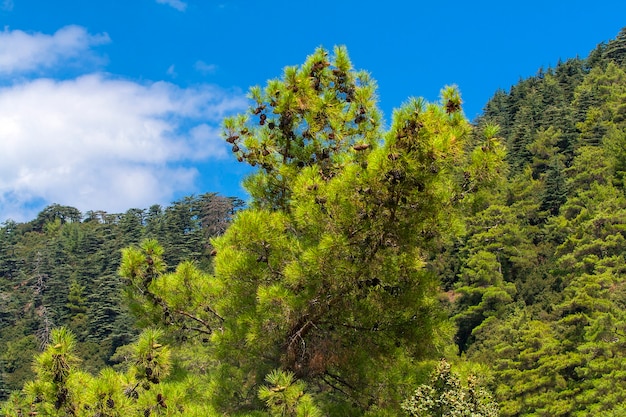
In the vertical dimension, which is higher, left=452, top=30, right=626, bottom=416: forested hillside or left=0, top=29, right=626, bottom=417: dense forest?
left=452, top=30, right=626, bottom=416: forested hillside

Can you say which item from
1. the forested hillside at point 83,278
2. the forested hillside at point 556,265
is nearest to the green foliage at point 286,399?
the forested hillside at point 556,265

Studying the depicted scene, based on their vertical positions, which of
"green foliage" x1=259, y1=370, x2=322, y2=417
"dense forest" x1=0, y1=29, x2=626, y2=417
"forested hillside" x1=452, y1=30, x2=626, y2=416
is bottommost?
"green foliage" x1=259, y1=370, x2=322, y2=417

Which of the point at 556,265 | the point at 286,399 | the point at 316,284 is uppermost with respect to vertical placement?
the point at 556,265

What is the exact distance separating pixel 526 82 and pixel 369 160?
223 ft

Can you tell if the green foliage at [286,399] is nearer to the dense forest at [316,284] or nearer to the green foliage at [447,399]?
the dense forest at [316,284]

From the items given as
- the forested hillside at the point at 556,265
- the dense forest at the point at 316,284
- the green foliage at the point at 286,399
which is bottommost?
the green foliage at the point at 286,399

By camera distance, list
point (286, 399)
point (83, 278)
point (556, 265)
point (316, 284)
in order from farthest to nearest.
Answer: point (83, 278), point (556, 265), point (316, 284), point (286, 399)

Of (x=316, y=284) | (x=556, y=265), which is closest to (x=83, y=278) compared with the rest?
(x=556, y=265)

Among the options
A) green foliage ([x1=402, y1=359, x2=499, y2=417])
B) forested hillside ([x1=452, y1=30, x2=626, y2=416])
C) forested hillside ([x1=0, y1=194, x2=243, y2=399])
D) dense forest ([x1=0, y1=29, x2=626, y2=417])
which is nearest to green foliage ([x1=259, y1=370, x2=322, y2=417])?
dense forest ([x1=0, y1=29, x2=626, y2=417])

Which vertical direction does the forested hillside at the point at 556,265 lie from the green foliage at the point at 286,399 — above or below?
above

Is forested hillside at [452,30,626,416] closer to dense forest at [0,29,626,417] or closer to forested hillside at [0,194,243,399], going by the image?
dense forest at [0,29,626,417]

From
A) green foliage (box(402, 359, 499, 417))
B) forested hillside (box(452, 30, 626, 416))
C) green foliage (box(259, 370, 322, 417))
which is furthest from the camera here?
forested hillside (box(452, 30, 626, 416))

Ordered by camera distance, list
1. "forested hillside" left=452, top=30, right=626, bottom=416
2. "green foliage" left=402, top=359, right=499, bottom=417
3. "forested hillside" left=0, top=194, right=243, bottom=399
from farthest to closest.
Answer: "forested hillside" left=0, top=194, right=243, bottom=399 → "forested hillside" left=452, top=30, right=626, bottom=416 → "green foliage" left=402, top=359, right=499, bottom=417

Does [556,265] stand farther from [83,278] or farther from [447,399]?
[83,278]
